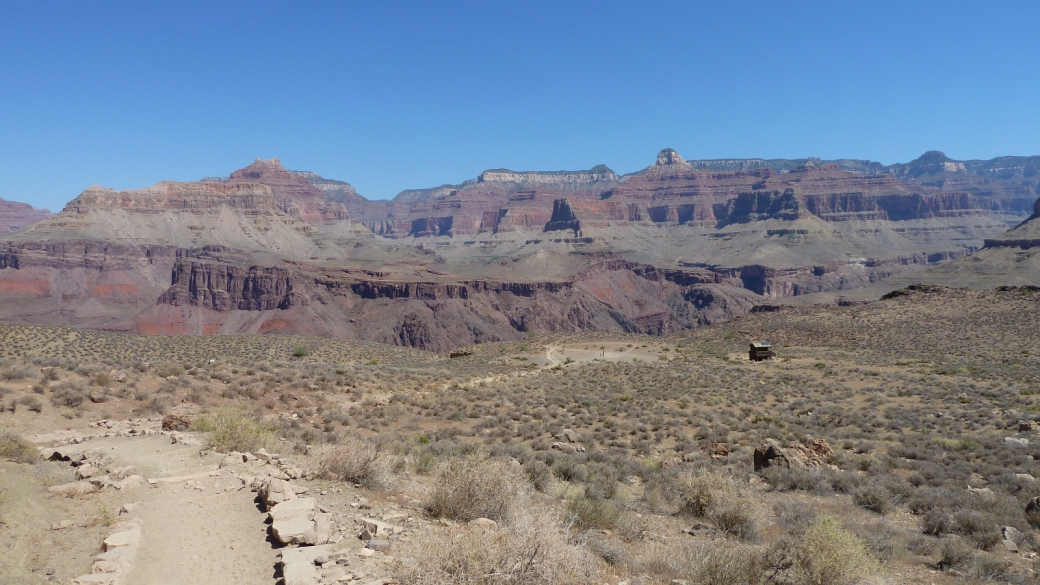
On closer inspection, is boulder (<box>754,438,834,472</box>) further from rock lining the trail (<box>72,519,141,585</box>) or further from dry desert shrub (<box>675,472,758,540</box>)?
rock lining the trail (<box>72,519,141,585</box>)

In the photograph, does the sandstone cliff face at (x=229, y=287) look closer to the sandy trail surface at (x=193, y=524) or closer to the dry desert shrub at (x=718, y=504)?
the sandy trail surface at (x=193, y=524)

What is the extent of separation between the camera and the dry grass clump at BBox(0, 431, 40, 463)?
9.26 m

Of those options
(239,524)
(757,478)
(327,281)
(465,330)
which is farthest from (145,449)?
(327,281)

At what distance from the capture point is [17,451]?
30.9 feet

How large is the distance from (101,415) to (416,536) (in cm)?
1202

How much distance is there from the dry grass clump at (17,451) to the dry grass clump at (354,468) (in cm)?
452

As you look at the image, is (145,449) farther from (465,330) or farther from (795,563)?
(465,330)

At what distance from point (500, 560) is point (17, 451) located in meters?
8.84

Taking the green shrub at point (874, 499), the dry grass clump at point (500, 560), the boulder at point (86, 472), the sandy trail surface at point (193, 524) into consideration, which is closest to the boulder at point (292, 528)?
the sandy trail surface at point (193, 524)

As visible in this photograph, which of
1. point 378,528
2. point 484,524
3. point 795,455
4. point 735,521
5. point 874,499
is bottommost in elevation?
point 795,455

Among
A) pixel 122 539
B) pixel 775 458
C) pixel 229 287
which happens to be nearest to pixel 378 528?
pixel 122 539

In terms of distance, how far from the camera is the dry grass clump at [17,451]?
9258 millimetres

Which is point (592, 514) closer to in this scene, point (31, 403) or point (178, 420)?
point (178, 420)

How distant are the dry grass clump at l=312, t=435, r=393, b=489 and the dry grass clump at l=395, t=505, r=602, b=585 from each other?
3.13m
